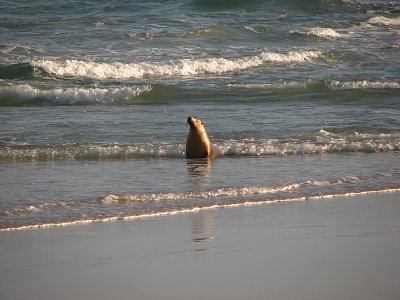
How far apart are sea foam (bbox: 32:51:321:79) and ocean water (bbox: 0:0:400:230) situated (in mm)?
41

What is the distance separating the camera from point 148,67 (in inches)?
827

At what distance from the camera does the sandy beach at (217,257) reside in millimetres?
5566

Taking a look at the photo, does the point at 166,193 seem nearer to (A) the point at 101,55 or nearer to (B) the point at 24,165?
(B) the point at 24,165

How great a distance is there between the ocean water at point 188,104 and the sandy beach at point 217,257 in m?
0.71

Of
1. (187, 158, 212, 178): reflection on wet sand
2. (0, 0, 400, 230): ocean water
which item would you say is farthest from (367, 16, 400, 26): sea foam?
(187, 158, 212, 178): reflection on wet sand

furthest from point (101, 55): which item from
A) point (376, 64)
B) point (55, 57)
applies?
point (376, 64)

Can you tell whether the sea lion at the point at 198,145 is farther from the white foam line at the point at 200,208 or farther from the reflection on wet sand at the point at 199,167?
the white foam line at the point at 200,208

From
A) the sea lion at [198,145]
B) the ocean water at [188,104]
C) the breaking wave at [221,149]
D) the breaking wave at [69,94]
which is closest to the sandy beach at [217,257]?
the ocean water at [188,104]

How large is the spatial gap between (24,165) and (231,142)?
9.60 ft

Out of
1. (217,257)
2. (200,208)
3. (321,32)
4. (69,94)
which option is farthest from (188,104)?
(321,32)

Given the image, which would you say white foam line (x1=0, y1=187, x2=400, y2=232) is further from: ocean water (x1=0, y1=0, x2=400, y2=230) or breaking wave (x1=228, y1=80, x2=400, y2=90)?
breaking wave (x1=228, y1=80, x2=400, y2=90)

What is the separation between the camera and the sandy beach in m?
5.57

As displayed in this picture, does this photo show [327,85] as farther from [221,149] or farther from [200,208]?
[200,208]

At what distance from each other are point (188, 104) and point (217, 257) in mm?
10675
